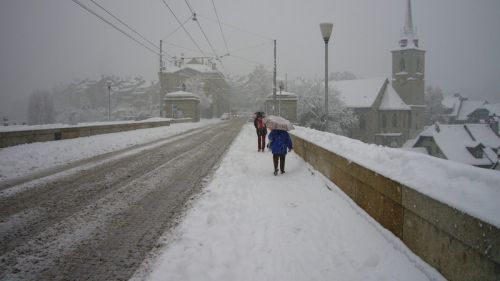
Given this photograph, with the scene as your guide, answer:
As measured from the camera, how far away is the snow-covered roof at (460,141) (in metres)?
43.7

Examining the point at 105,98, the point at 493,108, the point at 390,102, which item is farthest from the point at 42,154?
the point at 105,98

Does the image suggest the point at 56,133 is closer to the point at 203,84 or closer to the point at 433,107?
the point at 203,84

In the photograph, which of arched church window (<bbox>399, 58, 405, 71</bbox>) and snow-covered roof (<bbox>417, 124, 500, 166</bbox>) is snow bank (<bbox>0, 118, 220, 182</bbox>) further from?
arched church window (<bbox>399, 58, 405, 71</bbox>)

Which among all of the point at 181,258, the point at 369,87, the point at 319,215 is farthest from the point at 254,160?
the point at 369,87

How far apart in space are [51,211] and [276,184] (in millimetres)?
4833

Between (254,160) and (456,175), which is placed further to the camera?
(254,160)

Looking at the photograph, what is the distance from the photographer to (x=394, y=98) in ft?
229

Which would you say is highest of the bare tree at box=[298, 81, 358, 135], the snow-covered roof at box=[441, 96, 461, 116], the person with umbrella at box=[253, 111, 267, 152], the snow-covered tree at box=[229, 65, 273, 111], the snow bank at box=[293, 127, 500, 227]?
the snow-covered tree at box=[229, 65, 273, 111]

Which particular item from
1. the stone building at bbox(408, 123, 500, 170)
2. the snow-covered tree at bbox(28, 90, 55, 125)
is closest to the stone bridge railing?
the stone building at bbox(408, 123, 500, 170)

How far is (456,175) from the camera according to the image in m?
3.69

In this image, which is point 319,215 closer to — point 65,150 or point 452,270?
point 452,270

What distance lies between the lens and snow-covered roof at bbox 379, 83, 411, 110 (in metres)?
67.6

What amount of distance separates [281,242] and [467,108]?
122 meters

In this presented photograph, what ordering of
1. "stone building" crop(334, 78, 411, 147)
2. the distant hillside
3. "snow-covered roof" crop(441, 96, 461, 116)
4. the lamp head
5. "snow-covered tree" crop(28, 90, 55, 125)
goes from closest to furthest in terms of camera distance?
the lamp head < "stone building" crop(334, 78, 411, 147) < "snow-covered tree" crop(28, 90, 55, 125) < "snow-covered roof" crop(441, 96, 461, 116) < the distant hillside
